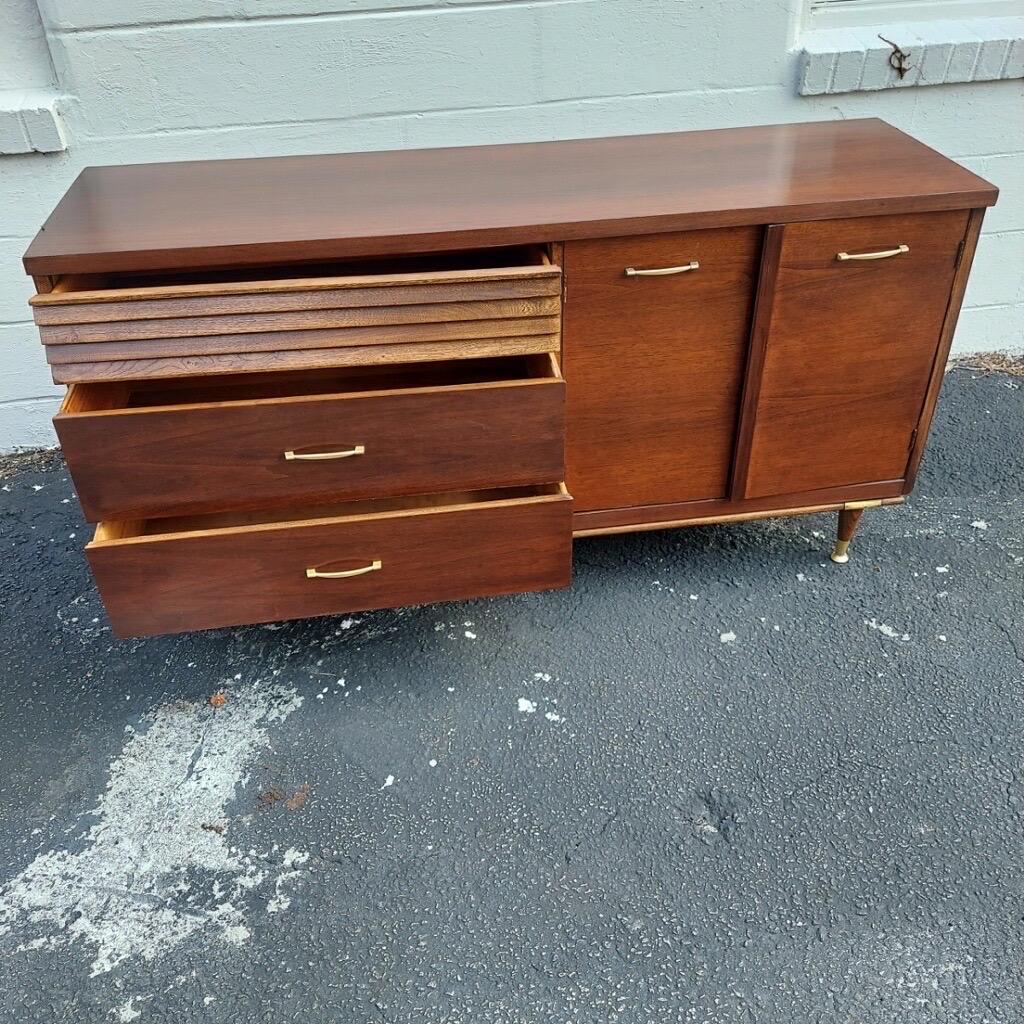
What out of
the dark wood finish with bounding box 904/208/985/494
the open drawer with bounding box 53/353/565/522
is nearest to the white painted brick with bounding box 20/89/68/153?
the open drawer with bounding box 53/353/565/522

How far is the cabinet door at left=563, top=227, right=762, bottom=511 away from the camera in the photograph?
52.6 inches

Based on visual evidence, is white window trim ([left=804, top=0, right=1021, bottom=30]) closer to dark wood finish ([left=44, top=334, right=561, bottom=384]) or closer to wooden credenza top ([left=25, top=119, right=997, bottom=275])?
wooden credenza top ([left=25, top=119, right=997, bottom=275])

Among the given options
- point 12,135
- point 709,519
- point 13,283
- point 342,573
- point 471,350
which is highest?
point 12,135

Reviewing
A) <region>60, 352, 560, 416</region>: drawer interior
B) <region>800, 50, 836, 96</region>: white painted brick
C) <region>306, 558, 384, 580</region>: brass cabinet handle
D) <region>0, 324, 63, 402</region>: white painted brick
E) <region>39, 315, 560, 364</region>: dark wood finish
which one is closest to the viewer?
<region>39, 315, 560, 364</region>: dark wood finish

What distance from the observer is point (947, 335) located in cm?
149

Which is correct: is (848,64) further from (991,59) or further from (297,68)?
(297,68)

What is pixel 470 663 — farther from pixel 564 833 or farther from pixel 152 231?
pixel 152 231

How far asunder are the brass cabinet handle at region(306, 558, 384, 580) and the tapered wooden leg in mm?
872

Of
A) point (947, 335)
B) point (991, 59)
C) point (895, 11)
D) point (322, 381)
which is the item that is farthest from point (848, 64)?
point (322, 381)

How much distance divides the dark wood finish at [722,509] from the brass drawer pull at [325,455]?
44cm

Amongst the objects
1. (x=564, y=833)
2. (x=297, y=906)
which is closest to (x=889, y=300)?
(x=564, y=833)

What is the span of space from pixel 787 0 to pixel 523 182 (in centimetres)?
78

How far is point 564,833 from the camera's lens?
1.28 m

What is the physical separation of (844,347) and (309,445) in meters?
0.85
